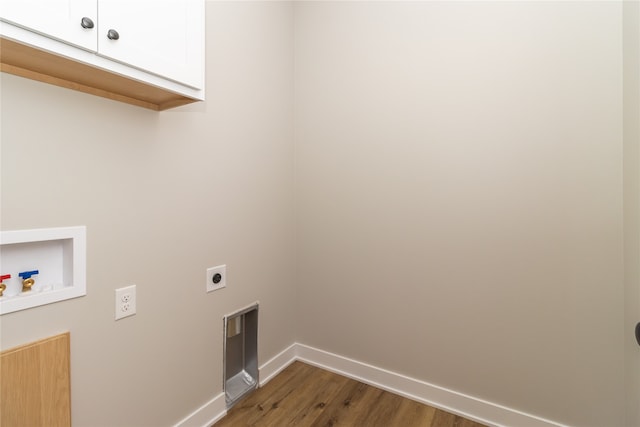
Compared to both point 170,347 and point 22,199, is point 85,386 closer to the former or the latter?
point 170,347

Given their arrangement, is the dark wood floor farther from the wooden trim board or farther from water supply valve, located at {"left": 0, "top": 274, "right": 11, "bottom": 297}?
water supply valve, located at {"left": 0, "top": 274, "right": 11, "bottom": 297}

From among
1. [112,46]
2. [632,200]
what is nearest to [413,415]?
[632,200]

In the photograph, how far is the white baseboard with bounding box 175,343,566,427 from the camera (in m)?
1.52

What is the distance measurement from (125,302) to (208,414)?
77 cm

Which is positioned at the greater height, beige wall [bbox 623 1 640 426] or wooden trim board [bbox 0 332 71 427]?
beige wall [bbox 623 1 640 426]

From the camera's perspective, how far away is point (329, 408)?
5.52 ft

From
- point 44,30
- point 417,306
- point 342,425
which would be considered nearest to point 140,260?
point 44,30

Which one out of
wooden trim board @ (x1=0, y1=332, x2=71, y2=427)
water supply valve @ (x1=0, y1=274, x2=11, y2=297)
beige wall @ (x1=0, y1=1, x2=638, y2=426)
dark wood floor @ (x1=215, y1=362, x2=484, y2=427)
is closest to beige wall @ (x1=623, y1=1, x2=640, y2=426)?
beige wall @ (x1=0, y1=1, x2=638, y2=426)

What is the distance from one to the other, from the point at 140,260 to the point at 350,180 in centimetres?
122

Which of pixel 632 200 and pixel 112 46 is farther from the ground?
pixel 112 46

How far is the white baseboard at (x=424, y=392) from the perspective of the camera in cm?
153

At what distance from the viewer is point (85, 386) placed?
1.10 m

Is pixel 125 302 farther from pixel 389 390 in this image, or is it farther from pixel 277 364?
pixel 389 390

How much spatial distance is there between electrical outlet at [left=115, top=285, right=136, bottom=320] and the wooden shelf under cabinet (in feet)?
2.41
